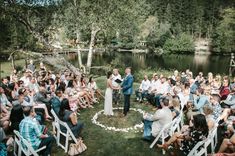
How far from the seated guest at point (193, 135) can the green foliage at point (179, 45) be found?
59.6m

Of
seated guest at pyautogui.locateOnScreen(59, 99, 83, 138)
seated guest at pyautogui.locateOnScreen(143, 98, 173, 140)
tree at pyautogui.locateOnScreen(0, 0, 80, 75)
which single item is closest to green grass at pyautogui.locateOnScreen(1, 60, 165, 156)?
seated guest at pyautogui.locateOnScreen(143, 98, 173, 140)

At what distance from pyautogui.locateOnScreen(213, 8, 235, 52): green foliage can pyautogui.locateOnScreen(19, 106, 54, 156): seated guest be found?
52.5 meters

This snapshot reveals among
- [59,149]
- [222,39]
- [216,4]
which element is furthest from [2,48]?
[216,4]

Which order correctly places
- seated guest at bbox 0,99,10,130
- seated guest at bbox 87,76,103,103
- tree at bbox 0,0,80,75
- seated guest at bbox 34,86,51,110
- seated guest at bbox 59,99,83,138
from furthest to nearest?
tree at bbox 0,0,80,75 < seated guest at bbox 87,76,103,103 < seated guest at bbox 34,86,51,110 < seated guest at bbox 0,99,10,130 < seated guest at bbox 59,99,83,138

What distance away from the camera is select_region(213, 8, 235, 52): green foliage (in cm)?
5295

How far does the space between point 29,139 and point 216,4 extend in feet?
269

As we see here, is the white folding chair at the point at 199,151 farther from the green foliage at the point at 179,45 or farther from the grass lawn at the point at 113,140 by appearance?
the green foliage at the point at 179,45

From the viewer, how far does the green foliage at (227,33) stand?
53.0 metres

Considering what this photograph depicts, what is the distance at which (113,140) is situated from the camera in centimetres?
832

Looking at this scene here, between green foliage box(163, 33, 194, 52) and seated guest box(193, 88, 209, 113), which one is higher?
green foliage box(163, 33, 194, 52)

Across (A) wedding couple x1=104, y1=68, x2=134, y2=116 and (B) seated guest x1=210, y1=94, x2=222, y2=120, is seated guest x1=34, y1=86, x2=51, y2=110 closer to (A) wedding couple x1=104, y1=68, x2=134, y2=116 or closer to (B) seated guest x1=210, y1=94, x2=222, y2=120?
(A) wedding couple x1=104, y1=68, x2=134, y2=116

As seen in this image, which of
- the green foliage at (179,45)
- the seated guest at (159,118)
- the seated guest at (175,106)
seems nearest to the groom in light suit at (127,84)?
the seated guest at (175,106)

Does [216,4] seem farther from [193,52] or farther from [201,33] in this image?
[193,52]

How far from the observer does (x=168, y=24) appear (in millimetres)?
69062
